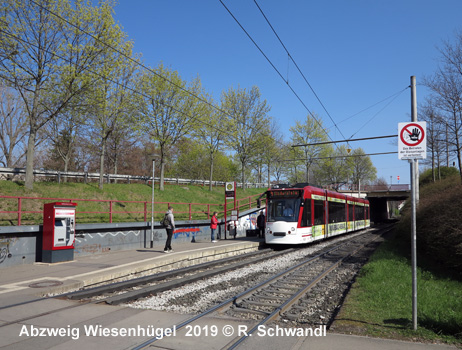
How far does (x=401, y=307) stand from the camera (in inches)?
283

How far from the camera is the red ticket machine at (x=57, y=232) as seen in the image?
Answer: 38.7ft

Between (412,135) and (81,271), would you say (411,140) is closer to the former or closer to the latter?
(412,135)

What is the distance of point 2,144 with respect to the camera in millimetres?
31234

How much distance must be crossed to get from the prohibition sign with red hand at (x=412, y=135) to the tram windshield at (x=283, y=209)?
1266cm

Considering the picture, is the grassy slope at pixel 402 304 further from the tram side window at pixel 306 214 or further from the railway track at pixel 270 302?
the tram side window at pixel 306 214

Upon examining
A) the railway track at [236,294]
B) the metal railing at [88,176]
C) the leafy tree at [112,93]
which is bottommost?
the railway track at [236,294]

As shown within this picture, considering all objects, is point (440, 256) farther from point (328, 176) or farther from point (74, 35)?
point (328, 176)

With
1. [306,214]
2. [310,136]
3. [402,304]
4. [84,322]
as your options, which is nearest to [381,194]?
[310,136]

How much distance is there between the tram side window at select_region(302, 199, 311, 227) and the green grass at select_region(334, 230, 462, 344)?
25.1 ft

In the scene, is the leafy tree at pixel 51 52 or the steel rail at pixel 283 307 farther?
the leafy tree at pixel 51 52

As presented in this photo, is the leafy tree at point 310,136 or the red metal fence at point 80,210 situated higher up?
the leafy tree at point 310,136

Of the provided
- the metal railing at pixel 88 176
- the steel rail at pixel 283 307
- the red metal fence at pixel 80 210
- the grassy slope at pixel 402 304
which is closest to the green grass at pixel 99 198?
the red metal fence at pixel 80 210

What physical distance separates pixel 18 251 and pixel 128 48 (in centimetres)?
1591

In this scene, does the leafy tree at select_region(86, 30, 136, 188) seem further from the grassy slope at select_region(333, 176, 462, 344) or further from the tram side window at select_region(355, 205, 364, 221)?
the tram side window at select_region(355, 205, 364, 221)
